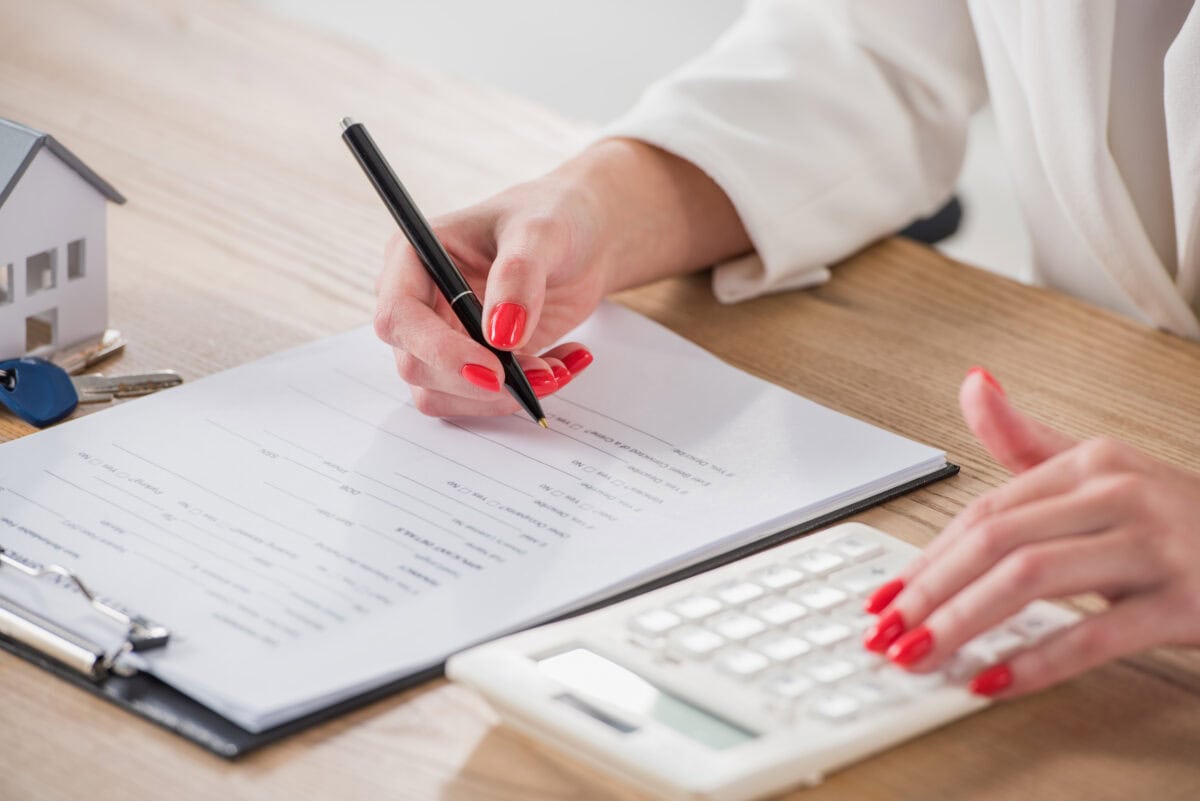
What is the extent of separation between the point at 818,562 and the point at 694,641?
0.27 ft

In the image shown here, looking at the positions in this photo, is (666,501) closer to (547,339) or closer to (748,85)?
(547,339)

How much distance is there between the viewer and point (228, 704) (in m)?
0.50

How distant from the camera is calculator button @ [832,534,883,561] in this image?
0.59m

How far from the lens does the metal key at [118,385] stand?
733mm

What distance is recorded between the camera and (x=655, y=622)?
1.75 feet

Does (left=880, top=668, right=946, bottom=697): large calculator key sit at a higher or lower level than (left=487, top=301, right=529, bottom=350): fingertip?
lower

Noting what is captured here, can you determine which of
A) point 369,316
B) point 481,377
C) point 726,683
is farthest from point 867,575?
point 369,316

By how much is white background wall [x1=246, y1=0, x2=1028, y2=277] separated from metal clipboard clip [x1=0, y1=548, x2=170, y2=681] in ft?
7.24

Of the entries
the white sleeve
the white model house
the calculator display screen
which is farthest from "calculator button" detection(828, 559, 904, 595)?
the white model house

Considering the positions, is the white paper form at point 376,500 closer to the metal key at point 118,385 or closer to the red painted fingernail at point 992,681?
the metal key at point 118,385

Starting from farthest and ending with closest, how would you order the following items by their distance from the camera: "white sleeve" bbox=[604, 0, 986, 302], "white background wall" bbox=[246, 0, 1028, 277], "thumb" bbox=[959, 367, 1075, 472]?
"white background wall" bbox=[246, 0, 1028, 277], "white sleeve" bbox=[604, 0, 986, 302], "thumb" bbox=[959, 367, 1075, 472]

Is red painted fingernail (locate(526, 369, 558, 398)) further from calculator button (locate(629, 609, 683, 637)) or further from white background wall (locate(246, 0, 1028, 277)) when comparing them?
white background wall (locate(246, 0, 1028, 277))

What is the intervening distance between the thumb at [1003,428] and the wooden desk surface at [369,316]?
8cm

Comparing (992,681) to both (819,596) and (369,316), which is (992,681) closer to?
(819,596)
